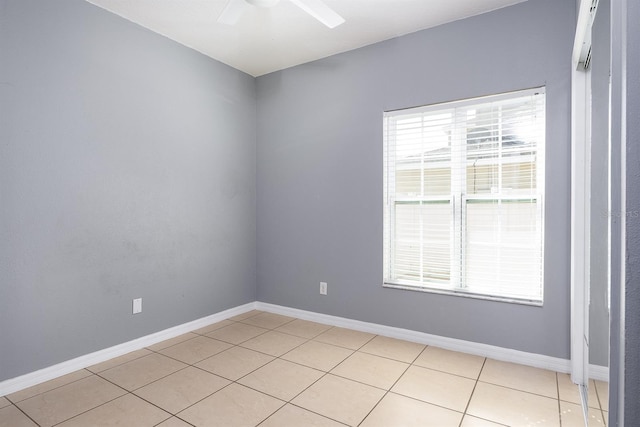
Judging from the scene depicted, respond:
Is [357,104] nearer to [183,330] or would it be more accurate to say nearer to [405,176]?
[405,176]

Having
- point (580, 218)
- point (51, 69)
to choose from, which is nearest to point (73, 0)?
point (51, 69)

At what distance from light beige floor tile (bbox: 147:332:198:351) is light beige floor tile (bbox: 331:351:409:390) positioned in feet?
4.75

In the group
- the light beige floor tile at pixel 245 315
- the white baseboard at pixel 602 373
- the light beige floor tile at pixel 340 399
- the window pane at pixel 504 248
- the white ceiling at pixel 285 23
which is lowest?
the light beige floor tile at pixel 245 315

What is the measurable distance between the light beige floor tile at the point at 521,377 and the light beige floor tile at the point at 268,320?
1892 millimetres

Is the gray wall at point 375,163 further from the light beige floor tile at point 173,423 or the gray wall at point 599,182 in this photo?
the light beige floor tile at point 173,423

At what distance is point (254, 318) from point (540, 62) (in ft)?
11.1

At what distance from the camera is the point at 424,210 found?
295 cm

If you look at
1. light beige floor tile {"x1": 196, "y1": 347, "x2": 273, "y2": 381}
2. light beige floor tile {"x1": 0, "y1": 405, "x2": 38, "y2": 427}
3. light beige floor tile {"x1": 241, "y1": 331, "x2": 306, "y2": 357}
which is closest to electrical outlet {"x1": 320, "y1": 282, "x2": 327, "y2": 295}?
light beige floor tile {"x1": 241, "y1": 331, "x2": 306, "y2": 357}

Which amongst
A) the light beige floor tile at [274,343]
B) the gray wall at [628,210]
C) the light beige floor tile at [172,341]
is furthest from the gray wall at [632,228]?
the light beige floor tile at [172,341]

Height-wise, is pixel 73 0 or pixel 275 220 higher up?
pixel 73 0

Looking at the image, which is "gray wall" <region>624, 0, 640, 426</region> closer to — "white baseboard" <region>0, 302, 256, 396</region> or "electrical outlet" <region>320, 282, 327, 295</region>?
"electrical outlet" <region>320, 282, 327, 295</region>

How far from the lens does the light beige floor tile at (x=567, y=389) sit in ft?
6.69

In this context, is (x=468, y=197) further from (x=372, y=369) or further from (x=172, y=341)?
(x=172, y=341)

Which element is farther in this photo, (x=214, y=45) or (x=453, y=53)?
(x=214, y=45)
